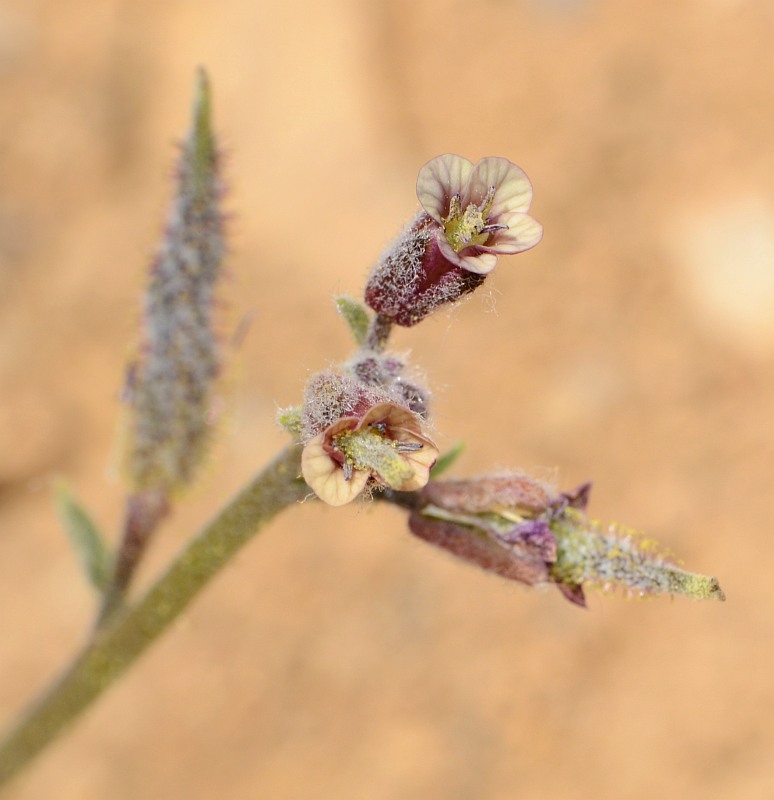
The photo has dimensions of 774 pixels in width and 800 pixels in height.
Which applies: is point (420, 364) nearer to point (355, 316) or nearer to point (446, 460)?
point (446, 460)

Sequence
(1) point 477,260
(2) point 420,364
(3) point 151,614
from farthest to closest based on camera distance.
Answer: (2) point 420,364
(3) point 151,614
(1) point 477,260

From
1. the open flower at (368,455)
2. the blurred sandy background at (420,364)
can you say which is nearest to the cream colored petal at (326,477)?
the open flower at (368,455)

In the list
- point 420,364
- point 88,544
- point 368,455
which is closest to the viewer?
point 368,455

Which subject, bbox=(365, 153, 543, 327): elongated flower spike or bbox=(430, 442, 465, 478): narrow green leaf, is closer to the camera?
bbox=(365, 153, 543, 327): elongated flower spike

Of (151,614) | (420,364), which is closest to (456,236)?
(151,614)

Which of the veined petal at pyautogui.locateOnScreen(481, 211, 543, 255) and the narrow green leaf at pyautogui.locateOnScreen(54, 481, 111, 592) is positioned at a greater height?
the veined petal at pyautogui.locateOnScreen(481, 211, 543, 255)

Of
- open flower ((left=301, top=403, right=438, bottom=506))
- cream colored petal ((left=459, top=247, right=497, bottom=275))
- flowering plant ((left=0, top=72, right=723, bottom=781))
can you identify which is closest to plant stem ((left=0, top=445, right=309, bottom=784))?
flowering plant ((left=0, top=72, right=723, bottom=781))

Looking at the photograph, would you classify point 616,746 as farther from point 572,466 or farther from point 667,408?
point 667,408

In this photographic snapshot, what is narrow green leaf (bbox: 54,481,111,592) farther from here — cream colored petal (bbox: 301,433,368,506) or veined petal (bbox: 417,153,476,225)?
veined petal (bbox: 417,153,476,225)
